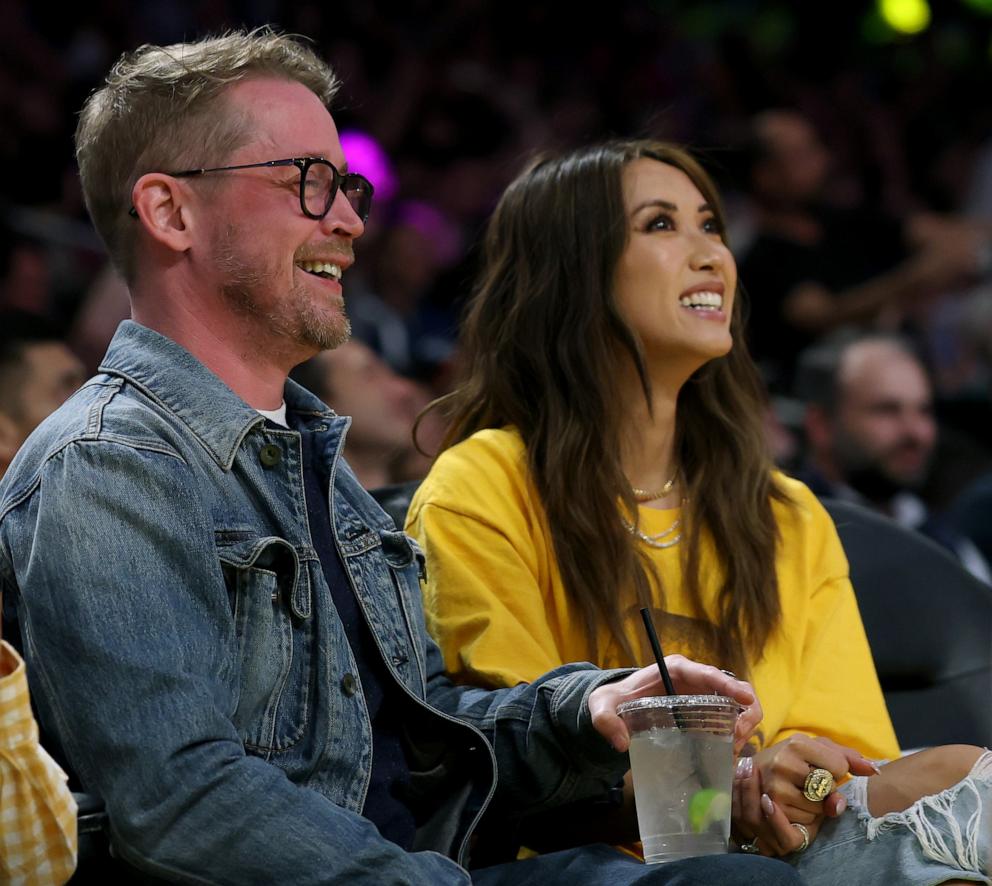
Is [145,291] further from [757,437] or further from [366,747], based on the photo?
[757,437]

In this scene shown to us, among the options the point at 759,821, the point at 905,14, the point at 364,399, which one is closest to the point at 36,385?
the point at 364,399

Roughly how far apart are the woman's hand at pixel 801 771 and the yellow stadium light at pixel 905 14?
6.90 metres

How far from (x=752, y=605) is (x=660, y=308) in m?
0.54

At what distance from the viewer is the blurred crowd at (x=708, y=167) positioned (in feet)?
16.2

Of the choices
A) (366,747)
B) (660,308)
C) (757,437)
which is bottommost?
(366,747)

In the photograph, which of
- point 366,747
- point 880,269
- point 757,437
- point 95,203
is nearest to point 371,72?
point 880,269

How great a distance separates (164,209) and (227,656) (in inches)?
25.2

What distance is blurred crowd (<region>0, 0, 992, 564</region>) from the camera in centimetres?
493

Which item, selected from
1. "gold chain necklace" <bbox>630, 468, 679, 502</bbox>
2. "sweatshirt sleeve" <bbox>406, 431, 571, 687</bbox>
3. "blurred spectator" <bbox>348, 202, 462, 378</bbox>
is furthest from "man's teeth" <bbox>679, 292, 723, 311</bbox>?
"blurred spectator" <bbox>348, 202, 462, 378</bbox>

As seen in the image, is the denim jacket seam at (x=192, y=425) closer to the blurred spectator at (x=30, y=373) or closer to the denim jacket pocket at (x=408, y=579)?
the denim jacket pocket at (x=408, y=579)

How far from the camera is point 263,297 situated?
219cm

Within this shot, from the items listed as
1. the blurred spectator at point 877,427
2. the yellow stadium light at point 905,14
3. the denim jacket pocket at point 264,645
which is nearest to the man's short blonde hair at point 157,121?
the denim jacket pocket at point 264,645

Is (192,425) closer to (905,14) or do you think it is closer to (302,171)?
(302,171)

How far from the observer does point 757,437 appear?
2.98 meters
